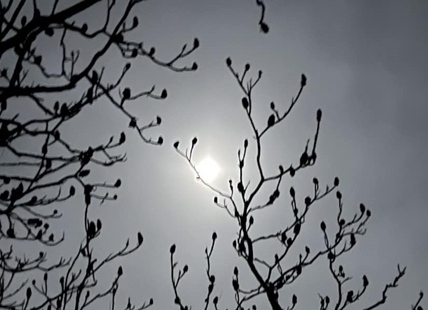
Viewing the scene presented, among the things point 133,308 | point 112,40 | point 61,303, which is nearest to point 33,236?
point 61,303

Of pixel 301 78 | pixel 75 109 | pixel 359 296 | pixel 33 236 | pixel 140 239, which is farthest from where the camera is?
pixel 359 296

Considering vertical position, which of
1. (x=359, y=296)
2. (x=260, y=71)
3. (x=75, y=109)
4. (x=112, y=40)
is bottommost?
(x=359, y=296)

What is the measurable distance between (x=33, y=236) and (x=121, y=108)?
2222 millimetres

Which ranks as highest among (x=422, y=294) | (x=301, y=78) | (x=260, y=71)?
(x=260, y=71)

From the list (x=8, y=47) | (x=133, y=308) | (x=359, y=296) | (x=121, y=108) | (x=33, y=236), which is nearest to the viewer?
(x=8, y=47)

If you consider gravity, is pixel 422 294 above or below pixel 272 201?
below

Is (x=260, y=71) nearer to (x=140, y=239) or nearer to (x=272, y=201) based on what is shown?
(x=272, y=201)

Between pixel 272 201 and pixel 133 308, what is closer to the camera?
pixel 272 201

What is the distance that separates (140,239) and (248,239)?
3.43ft

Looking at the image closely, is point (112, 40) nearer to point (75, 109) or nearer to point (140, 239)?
point (75, 109)

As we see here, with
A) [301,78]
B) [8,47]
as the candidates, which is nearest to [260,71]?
[301,78]

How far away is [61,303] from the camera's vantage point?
4730mm

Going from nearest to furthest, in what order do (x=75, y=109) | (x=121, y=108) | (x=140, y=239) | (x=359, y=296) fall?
(x=75, y=109)
(x=121, y=108)
(x=140, y=239)
(x=359, y=296)

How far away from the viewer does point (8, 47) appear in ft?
8.87
